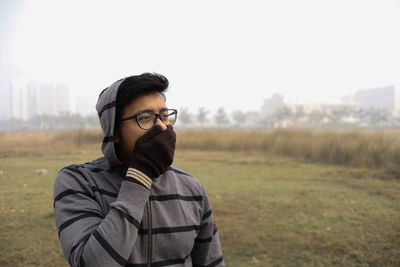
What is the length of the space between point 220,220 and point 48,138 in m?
2.28

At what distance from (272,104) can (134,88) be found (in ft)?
286

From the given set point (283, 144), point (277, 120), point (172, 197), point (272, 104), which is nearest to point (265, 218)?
→ point (172, 197)

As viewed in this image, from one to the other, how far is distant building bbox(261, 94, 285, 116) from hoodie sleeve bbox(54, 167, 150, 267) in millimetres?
79517

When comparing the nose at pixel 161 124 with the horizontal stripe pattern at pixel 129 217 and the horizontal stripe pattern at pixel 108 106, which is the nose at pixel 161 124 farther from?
the horizontal stripe pattern at pixel 129 217

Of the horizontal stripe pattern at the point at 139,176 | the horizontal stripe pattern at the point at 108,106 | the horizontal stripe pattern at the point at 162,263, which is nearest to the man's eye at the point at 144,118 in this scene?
the horizontal stripe pattern at the point at 108,106

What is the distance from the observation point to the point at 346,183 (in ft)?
Result: 20.7

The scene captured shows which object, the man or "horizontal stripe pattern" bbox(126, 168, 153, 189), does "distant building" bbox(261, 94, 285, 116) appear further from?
"horizontal stripe pattern" bbox(126, 168, 153, 189)

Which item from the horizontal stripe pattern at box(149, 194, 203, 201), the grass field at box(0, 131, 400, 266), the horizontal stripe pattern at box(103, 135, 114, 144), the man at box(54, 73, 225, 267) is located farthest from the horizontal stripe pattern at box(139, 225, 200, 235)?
the grass field at box(0, 131, 400, 266)

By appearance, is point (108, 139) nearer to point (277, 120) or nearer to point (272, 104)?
point (277, 120)

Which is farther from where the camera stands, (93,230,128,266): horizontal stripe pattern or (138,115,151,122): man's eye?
(138,115,151,122): man's eye

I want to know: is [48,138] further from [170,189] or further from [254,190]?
[254,190]

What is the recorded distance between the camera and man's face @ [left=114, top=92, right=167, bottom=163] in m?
1.15

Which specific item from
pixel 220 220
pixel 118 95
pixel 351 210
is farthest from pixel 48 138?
pixel 351 210

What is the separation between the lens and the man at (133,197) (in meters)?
0.95
